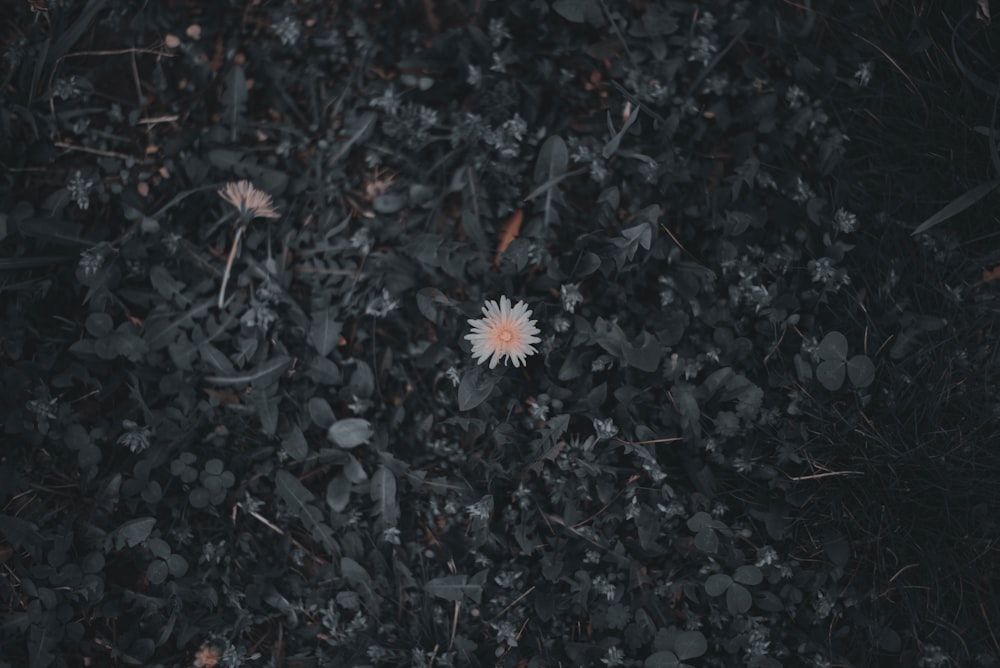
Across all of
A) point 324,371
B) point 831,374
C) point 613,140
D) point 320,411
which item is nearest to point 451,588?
point 320,411

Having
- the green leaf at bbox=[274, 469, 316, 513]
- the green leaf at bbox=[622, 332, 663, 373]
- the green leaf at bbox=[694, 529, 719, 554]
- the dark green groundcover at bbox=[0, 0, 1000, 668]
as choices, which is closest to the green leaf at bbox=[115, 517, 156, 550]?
the dark green groundcover at bbox=[0, 0, 1000, 668]

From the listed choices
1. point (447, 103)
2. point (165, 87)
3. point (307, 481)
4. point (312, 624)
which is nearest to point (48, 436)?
point (307, 481)

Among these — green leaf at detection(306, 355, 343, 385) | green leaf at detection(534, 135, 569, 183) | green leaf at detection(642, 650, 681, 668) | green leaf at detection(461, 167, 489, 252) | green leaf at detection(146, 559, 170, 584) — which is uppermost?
green leaf at detection(534, 135, 569, 183)

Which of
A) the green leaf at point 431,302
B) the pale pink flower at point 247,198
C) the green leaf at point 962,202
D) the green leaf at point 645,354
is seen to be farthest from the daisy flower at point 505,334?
the green leaf at point 962,202

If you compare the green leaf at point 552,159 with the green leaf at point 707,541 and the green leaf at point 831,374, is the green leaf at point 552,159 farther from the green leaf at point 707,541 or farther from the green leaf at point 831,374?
the green leaf at point 707,541

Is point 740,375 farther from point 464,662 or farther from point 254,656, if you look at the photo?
point 254,656

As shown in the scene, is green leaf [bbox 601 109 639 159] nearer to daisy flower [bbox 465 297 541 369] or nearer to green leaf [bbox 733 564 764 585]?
daisy flower [bbox 465 297 541 369]

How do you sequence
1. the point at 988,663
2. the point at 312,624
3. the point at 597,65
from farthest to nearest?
the point at 597,65 → the point at 312,624 → the point at 988,663
